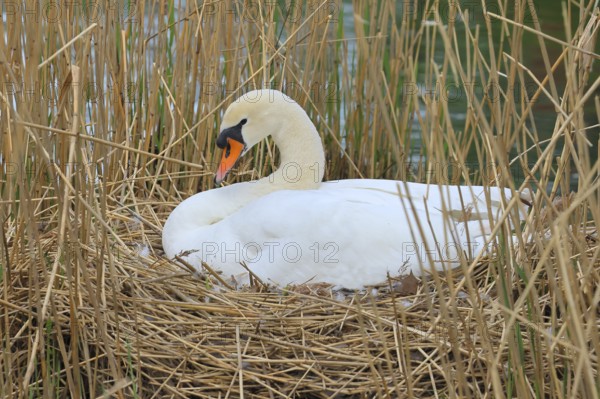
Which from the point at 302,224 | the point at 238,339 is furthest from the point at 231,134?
the point at 238,339

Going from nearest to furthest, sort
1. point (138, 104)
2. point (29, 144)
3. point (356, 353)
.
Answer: point (356, 353)
point (29, 144)
point (138, 104)

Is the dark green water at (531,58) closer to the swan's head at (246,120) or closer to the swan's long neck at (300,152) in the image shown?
the swan's long neck at (300,152)

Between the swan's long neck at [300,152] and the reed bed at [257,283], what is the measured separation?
416 millimetres

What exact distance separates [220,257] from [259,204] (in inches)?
10.2

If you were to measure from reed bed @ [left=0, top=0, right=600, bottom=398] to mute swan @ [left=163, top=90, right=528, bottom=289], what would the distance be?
0.09 metres

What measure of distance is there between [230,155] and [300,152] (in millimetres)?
301

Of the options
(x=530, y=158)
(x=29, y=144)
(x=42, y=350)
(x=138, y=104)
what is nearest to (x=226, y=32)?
(x=138, y=104)

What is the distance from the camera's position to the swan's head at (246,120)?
3936 mm

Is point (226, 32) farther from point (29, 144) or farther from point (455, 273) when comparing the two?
point (455, 273)

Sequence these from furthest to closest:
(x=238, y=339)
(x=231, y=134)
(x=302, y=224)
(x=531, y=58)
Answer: (x=531, y=58)
(x=231, y=134)
(x=302, y=224)
(x=238, y=339)

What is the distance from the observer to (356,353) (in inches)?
126

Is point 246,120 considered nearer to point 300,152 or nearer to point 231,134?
point 231,134

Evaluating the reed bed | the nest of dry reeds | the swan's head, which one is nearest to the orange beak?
the swan's head

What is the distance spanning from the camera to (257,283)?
367 cm
